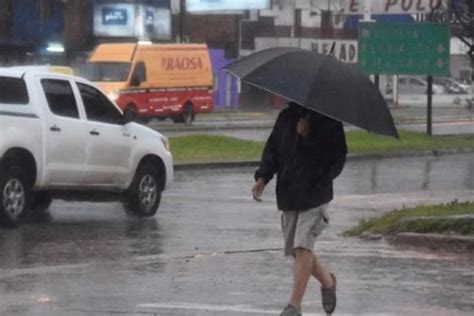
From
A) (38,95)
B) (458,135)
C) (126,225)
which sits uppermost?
(38,95)

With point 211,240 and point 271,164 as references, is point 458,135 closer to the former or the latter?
point 211,240

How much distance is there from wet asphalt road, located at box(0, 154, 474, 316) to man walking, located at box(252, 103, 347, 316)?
685 millimetres

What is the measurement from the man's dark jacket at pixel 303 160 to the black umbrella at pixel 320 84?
9.3 inches

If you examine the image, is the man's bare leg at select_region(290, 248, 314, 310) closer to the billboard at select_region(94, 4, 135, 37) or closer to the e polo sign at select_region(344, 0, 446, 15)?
the e polo sign at select_region(344, 0, 446, 15)

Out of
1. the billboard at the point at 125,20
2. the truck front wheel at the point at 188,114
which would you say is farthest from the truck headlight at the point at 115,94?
the billboard at the point at 125,20

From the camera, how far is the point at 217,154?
31.5 metres

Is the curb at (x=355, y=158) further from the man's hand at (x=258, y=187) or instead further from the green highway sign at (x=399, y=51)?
the man's hand at (x=258, y=187)

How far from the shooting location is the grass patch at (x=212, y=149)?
30.4 m

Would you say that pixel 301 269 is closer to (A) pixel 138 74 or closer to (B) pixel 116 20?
(A) pixel 138 74

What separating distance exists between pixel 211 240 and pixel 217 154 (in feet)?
51.0

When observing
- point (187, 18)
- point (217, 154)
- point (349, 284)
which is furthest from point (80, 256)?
point (187, 18)

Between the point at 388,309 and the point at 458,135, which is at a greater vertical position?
the point at 388,309

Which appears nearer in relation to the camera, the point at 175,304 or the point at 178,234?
the point at 175,304

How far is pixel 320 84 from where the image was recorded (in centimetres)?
990
